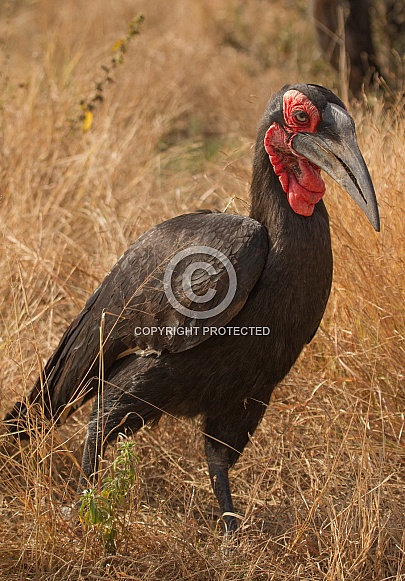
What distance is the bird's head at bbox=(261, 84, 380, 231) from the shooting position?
267 centimetres

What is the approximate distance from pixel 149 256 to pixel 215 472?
2.95ft

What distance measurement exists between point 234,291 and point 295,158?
1.68ft

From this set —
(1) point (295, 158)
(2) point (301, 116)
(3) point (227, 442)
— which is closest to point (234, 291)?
(1) point (295, 158)

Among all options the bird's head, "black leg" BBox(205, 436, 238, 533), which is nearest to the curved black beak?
the bird's head

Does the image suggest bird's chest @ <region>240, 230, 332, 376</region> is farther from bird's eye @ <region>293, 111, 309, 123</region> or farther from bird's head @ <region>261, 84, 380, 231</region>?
bird's eye @ <region>293, 111, 309, 123</region>

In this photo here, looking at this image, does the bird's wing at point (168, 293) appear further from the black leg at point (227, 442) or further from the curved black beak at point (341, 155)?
the black leg at point (227, 442)

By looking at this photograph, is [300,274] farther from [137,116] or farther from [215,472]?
[137,116]

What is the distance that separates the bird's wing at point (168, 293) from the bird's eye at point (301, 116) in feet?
1.24

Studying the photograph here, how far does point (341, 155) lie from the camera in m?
2.68

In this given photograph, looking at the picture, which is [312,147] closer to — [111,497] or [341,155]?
[341,155]

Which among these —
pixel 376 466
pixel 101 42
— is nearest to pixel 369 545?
pixel 376 466

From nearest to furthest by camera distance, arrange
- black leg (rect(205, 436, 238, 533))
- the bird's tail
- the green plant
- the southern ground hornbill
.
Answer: the green plant < the southern ground hornbill < the bird's tail < black leg (rect(205, 436, 238, 533))

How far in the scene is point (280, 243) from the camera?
2803mm

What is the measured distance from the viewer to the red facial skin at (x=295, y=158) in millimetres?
2760
